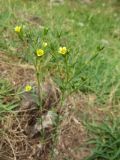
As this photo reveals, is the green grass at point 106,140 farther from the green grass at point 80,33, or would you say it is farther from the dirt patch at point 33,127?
the green grass at point 80,33

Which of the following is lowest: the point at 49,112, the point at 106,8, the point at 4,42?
the point at 106,8

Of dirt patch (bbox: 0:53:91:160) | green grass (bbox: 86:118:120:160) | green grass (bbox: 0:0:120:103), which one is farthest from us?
green grass (bbox: 0:0:120:103)

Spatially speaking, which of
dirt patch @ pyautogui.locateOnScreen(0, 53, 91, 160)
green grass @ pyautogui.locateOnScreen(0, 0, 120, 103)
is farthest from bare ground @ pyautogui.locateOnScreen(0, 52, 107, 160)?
green grass @ pyautogui.locateOnScreen(0, 0, 120, 103)

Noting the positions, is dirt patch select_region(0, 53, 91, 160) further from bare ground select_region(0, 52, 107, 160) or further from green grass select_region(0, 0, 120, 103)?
green grass select_region(0, 0, 120, 103)

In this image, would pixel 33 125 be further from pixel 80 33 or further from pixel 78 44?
pixel 80 33

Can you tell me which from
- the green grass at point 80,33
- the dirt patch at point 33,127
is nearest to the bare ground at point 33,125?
the dirt patch at point 33,127

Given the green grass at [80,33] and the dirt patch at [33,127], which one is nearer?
the dirt patch at [33,127]

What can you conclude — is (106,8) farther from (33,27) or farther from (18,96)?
(18,96)

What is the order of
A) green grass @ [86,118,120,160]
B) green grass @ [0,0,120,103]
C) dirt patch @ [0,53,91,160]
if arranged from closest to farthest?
dirt patch @ [0,53,91,160]
green grass @ [86,118,120,160]
green grass @ [0,0,120,103]

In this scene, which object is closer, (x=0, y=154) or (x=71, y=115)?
(x=0, y=154)

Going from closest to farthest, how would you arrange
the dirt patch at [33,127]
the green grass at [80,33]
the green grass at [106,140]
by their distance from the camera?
the dirt patch at [33,127], the green grass at [106,140], the green grass at [80,33]

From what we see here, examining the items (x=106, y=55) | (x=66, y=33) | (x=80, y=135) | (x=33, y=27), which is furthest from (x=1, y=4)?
(x=80, y=135)
